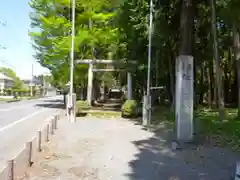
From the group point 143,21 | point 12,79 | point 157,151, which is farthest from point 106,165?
point 12,79

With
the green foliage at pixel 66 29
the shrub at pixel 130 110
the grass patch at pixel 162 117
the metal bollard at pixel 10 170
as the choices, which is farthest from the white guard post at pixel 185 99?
the green foliage at pixel 66 29

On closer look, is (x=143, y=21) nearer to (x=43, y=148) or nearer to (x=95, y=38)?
(x=95, y=38)

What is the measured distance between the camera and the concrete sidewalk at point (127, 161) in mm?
7672

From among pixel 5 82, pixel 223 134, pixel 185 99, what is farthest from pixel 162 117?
pixel 5 82

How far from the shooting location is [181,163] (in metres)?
8.91

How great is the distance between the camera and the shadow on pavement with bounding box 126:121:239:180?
25.1 ft

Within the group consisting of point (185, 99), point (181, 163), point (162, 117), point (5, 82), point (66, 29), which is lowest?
point (181, 163)

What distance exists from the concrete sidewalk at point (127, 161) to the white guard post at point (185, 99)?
0.67 metres

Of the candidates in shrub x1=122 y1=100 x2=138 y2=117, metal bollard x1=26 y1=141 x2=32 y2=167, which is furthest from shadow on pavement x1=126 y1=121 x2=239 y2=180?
shrub x1=122 y1=100 x2=138 y2=117

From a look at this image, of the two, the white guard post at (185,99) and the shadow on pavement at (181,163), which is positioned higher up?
the white guard post at (185,99)

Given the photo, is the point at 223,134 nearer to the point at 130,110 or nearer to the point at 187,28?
the point at 187,28

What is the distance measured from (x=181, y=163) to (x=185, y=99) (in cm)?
348

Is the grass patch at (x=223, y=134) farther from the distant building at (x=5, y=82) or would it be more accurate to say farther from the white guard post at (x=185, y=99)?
the distant building at (x=5, y=82)

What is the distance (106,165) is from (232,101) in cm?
3445
